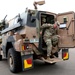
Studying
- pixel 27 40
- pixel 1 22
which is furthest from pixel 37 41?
pixel 1 22

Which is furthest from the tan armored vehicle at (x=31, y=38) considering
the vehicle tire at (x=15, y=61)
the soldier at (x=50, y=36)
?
the soldier at (x=50, y=36)

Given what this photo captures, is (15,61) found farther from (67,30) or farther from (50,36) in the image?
(67,30)

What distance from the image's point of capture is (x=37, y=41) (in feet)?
18.9

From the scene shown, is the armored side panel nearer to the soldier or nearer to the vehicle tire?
the soldier

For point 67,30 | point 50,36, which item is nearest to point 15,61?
point 50,36

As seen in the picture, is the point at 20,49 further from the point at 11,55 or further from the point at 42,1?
the point at 42,1

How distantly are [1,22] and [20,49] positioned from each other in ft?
11.9

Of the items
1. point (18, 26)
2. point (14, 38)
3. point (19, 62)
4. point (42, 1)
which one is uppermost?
point (42, 1)

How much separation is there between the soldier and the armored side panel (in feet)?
0.65

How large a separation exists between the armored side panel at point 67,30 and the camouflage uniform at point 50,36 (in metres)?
0.22

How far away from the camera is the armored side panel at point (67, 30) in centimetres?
588

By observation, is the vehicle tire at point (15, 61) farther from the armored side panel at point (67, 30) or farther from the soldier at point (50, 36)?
the armored side panel at point (67, 30)

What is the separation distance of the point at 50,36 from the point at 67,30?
642 millimetres

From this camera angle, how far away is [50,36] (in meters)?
6.09
